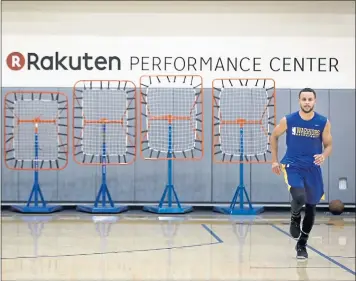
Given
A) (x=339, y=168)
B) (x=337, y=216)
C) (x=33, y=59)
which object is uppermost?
(x=33, y=59)

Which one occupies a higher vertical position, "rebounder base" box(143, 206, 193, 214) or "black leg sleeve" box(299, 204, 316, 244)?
"black leg sleeve" box(299, 204, 316, 244)

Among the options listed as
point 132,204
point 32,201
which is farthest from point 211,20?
point 32,201

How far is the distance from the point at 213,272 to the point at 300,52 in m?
6.87

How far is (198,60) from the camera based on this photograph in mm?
11398

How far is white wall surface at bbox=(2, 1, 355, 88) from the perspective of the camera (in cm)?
1139

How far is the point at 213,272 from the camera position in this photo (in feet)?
18.8

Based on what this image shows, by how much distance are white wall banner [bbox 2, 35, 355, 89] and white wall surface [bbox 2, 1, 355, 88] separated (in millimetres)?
21

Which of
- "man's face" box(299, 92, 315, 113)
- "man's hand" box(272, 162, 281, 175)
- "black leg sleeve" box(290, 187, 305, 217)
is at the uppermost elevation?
"man's face" box(299, 92, 315, 113)

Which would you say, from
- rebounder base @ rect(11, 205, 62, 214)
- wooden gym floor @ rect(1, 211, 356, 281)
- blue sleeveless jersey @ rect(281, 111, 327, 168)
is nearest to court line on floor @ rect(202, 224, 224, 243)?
wooden gym floor @ rect(1, 211, 356, 281)

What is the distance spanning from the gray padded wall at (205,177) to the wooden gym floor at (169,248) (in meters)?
0.77

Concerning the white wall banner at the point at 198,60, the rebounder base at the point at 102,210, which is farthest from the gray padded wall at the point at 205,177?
the rebounder base at the point at 102,210

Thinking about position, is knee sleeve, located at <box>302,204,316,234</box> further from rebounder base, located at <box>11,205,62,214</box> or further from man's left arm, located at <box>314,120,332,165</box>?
rebounder base, located at <box>11,205,62,214</box>

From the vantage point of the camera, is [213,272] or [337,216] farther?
[337,216]

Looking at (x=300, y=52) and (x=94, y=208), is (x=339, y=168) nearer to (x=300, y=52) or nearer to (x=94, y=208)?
(x=300, y=52)
